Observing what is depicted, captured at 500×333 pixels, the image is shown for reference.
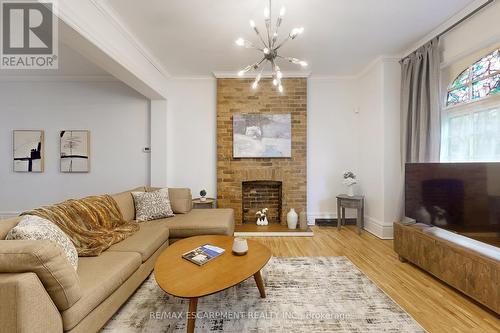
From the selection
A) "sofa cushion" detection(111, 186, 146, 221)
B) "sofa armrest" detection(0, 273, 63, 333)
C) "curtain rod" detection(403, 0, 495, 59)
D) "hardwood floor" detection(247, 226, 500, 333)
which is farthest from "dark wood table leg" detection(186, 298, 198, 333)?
"curtain rod" detection(403, 0, 495, 59)

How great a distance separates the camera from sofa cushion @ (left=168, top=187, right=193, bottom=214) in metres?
3.62

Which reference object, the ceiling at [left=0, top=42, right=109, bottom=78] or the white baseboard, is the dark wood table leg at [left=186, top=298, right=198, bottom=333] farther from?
the ceiling at [left=0, top=42, right=109, bottom=78]

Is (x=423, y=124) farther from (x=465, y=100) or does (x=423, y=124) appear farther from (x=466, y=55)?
(x=466, y=55)

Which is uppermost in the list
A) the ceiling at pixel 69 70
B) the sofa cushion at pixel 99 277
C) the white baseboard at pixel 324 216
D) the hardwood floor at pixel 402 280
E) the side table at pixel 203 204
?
the ceiling at pixel 69 70

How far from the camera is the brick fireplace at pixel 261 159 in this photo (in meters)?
4.50

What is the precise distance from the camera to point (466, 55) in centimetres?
272

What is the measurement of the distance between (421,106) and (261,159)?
2532 mm

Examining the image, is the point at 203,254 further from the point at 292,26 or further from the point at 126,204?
the point at 292,26

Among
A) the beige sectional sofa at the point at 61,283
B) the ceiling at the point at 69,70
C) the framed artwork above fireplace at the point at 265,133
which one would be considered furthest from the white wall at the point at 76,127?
the beige sectional sofa at the point at 61,283

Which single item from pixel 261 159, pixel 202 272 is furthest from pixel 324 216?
pixel 202 272

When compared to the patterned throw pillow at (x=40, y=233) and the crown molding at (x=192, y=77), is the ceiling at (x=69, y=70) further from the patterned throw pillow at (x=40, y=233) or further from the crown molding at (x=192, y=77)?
the patterned throw pillow at (x=40, y=233)

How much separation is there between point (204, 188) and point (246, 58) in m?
2.44

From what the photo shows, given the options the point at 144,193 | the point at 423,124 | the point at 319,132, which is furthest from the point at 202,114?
the point at 423,124

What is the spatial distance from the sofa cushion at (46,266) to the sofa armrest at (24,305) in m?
0.04
